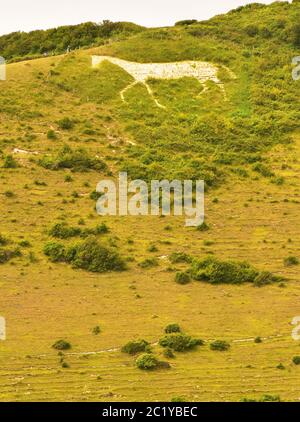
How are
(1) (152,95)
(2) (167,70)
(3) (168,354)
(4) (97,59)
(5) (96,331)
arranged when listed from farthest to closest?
(4) (97,59), (2) (167,70), (1) (152,95), (5) (96,331), (3) (168,354)

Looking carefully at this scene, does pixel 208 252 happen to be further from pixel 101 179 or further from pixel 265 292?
pixel 101 179

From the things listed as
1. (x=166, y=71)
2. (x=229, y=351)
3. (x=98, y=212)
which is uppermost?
(x=166, y=71)

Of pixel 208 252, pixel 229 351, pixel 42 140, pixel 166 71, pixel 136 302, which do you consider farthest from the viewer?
pixel 166 71

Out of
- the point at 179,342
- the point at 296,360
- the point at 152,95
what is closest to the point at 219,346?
the point at 179,342

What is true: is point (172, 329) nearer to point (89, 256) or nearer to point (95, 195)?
point (89, 256)

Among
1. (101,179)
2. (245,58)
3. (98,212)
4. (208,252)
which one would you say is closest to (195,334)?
(208,252)

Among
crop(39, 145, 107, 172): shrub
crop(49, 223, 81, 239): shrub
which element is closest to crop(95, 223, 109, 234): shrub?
crop(49, 223, 81, 239): shrub
